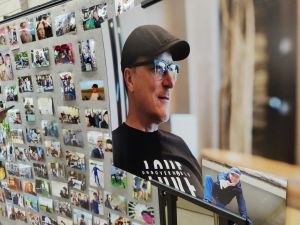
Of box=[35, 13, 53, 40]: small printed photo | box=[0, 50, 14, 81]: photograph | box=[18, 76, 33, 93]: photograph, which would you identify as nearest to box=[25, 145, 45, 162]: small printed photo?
box=[18, 76, 33, 93]: photograph

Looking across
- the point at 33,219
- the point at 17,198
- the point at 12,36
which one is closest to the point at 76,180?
the point at 33,219

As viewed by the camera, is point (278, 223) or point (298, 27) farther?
point (278, 223)

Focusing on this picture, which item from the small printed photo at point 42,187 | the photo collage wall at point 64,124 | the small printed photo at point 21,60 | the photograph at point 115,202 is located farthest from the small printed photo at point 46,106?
the photograph at point 115,202

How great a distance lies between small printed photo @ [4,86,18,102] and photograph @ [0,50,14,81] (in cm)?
6

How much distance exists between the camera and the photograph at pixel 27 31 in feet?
5.18

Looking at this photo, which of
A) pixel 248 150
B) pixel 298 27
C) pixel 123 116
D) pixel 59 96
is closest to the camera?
pixel 298 27

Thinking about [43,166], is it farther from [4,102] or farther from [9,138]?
[4,102]

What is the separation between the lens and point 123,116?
43.9 inches

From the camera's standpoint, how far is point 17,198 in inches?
80.4

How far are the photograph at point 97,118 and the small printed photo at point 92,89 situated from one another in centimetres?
6

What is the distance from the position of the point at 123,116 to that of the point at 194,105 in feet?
1.35

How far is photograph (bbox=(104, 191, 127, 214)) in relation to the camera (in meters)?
1.41

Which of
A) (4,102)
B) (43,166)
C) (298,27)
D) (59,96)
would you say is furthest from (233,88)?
(4,102)

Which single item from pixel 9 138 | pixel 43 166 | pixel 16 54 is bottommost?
pixel 43 166
